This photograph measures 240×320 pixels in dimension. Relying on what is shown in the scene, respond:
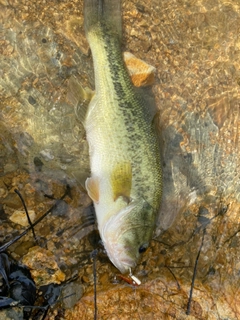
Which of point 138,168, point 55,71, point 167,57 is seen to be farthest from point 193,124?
point 55,71

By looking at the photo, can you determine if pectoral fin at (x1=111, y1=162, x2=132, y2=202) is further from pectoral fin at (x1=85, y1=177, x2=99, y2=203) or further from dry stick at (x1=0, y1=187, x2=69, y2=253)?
dry stick at (x1=0, y1=187, x2=69, y2=253)

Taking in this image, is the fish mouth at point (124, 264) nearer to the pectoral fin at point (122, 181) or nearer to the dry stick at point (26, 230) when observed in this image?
the pectoral fin at point (122, 181)

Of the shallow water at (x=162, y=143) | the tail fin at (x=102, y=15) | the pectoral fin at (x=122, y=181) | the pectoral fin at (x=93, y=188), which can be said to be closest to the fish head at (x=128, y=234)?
the pectoral fin at (x=122, y=181)

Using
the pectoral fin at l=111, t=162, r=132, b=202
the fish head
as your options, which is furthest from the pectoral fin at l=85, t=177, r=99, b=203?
the fish head

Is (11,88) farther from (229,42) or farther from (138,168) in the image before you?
(229,42)

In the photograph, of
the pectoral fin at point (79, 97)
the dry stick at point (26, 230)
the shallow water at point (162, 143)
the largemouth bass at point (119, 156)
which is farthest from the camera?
the pectoral fin at point (79, 97)
